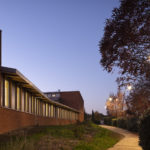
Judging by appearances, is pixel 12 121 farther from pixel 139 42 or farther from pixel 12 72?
pixel 139 42

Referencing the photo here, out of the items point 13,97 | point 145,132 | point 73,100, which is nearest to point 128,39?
point 145,132

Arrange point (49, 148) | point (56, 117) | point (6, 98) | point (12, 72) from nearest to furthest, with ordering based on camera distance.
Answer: point (49, 148), point (12, 72), point (6, 98), point (56, 117)

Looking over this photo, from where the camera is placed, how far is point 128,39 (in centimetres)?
981

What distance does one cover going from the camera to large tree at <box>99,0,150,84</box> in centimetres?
967

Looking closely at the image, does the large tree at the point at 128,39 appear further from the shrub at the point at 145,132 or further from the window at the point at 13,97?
the window at the point at 13,97

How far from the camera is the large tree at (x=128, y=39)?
9672 mm

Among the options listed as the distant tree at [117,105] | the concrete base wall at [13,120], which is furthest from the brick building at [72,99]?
the concrete base wall at [13,120]

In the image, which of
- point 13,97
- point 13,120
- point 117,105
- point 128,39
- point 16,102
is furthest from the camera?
point 117,105

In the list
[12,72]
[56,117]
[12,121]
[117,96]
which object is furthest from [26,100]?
[117,96]

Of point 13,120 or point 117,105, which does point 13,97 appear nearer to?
point 13,120

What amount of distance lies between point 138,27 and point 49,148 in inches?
217

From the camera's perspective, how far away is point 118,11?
1012 cm

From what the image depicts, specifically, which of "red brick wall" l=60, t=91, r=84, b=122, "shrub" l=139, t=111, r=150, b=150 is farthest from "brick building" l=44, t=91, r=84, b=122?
"shrub" l=139, t=111, r=150, b=150

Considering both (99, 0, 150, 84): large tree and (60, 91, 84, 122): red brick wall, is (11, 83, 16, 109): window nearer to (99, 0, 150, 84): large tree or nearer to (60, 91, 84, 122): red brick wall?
(99, 0, 150, 84): large tree
